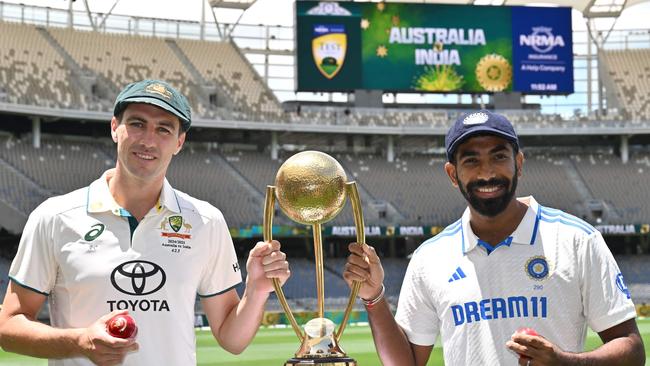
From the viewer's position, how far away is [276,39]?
44.2 meters

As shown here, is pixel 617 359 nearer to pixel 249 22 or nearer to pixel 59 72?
pixel 59 72

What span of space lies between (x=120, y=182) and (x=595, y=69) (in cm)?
4585

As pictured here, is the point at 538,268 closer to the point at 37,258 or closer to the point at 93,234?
the point at 93,234

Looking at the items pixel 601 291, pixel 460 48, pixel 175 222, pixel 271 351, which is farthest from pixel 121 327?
pixel 460 48

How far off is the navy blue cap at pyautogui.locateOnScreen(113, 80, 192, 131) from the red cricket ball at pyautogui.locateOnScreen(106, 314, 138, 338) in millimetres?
788

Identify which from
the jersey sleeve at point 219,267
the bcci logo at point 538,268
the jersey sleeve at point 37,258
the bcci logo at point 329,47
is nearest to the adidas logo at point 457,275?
the bcci logo at point 538,268

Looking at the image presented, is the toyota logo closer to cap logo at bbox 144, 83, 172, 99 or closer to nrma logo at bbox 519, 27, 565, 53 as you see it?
cap logo at bbox 144, 83, 172, 99

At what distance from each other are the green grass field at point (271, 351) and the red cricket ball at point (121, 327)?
39.9ft

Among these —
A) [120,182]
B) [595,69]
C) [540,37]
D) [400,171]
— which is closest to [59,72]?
[400,171]

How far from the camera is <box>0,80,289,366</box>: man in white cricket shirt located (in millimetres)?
3102

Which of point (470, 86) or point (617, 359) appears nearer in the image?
point (617, 359)

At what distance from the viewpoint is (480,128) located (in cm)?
299

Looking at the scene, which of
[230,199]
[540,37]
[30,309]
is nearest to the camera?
[30,309]

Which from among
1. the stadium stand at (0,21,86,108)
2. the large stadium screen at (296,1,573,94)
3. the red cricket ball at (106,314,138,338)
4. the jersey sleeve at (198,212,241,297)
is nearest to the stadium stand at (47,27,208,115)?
the stadium stand at (0,21,86,108)
